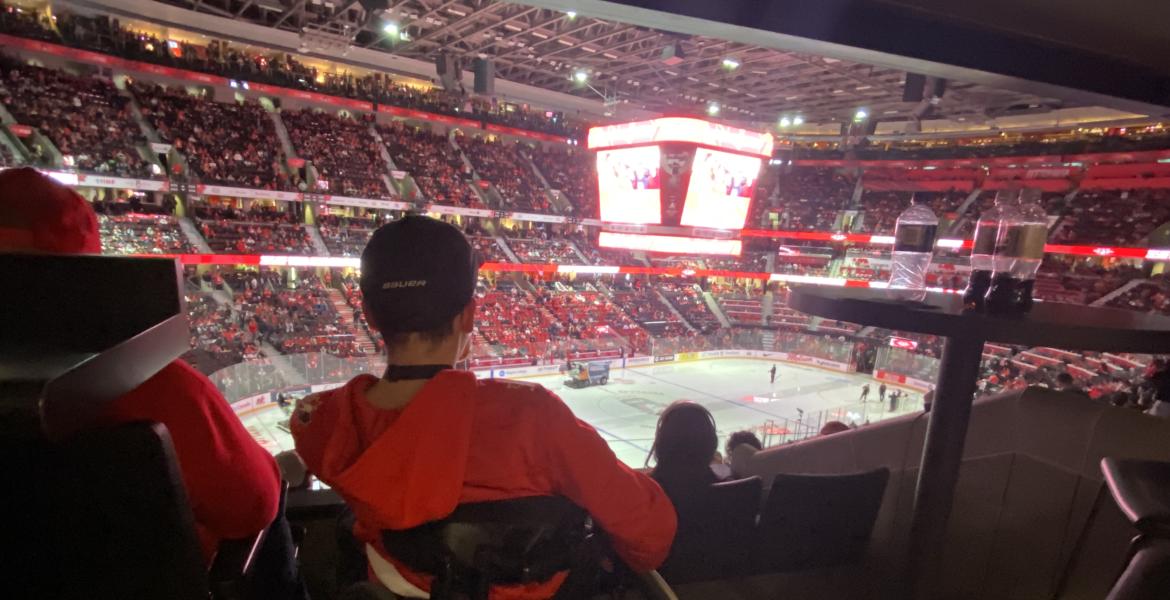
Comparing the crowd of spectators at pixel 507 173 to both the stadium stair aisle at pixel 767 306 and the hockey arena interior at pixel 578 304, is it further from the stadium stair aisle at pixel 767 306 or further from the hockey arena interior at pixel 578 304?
the stadium stair aisle at pixel 767 306

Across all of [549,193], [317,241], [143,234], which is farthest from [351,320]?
[549,193]

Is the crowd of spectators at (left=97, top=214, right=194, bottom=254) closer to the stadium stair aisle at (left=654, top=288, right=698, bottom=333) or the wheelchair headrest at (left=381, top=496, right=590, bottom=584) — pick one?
the wheelchair headrest at (left=381, top=496, right=590, bottom=584)

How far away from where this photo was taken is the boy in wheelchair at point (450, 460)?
0.82 metres

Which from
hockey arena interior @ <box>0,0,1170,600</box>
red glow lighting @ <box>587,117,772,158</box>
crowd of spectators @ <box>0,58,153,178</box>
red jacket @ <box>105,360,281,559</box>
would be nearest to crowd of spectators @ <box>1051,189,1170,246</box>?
hockey arena interior @ <box>0,0,1170,600</box>

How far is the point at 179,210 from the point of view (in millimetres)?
17703

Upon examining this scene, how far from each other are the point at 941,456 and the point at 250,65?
76.4 feet

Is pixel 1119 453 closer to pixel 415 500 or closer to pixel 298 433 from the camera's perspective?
pixel 415 500

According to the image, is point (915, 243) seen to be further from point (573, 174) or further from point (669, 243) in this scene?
point (573, 174)

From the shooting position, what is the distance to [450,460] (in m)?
0.83

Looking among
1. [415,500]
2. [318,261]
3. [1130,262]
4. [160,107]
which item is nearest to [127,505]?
[415,500]

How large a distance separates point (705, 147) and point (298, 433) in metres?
13.3

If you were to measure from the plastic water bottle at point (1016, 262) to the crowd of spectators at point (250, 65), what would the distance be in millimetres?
15059

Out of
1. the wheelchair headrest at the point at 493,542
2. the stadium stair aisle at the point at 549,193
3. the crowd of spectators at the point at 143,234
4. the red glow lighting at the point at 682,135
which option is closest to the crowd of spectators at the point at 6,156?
the crowd of spectators at the point at 143,234

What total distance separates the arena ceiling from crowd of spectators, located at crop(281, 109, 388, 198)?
5459 mm
